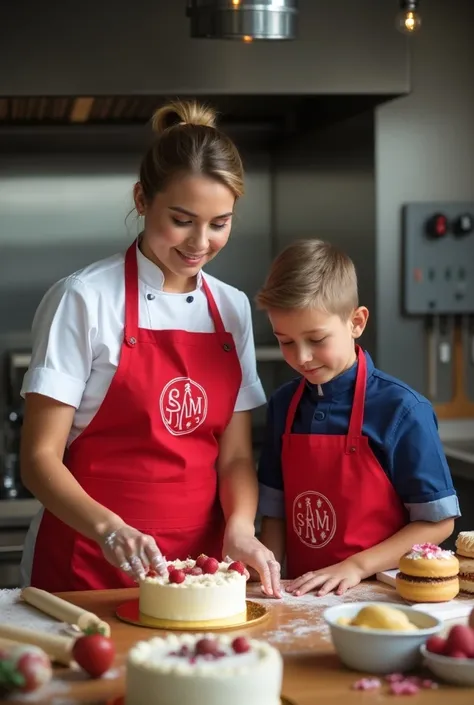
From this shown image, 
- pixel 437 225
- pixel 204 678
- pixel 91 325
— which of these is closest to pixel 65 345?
pixel 91 325

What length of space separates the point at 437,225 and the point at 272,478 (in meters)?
1.16

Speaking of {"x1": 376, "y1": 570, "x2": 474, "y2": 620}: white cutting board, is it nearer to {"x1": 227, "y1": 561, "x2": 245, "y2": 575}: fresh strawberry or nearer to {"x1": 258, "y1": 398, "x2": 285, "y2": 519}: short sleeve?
{"x1": 227, "y1": 561, "x2": 245, "y2": 575}: fresh strawberry

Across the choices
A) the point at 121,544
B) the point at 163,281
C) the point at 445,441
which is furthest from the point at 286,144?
the point at 121,544

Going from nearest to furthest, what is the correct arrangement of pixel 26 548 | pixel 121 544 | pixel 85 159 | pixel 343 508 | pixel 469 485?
1. pixel 121 544
2. pixel 343 508
3. pixel 26 548
4. pixel 469 485
5. pixel 85 159

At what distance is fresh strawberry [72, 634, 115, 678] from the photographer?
1.33 m

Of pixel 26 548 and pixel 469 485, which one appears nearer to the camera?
pixel 26 548

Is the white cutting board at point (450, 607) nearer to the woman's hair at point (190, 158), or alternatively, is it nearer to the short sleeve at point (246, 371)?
the short sleeve at point (246, 371)

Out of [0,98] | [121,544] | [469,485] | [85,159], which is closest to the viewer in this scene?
[121,544]

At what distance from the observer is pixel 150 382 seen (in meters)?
1.97

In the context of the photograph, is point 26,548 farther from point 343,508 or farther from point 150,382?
point 343,508

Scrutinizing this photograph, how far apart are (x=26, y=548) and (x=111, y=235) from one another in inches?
60.2

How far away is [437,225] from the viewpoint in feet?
9.77

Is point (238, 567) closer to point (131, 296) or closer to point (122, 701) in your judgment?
point (122, 701)

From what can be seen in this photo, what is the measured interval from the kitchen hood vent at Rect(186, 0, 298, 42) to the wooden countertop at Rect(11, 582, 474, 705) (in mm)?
909
